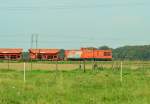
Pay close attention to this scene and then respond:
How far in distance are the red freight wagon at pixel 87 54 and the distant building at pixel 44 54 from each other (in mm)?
2535

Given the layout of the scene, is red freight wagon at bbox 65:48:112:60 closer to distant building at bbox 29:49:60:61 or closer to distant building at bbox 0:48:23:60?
distant building at bbox 29:49:60:61

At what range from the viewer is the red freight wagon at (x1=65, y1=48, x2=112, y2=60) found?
84.9 meters

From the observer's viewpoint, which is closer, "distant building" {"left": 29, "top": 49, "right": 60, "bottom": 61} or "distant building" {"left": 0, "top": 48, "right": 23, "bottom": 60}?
"distant building" {"left": 0, "top": 48, "right": 23, "bottom": 60}

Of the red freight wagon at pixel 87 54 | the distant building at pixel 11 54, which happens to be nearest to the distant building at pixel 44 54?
the distant building at pixel 11 54

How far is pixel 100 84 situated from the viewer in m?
23.3

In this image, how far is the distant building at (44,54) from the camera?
84844 millimetres

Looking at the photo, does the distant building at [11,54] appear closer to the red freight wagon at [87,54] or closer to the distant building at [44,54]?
the distant building at [44,54]

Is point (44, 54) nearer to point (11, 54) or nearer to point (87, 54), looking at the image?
point (11, 54)

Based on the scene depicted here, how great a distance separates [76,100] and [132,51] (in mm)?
96930

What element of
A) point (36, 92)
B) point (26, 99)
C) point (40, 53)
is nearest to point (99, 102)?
A: point (26, 99)

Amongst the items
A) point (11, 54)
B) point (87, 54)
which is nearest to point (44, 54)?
point (11, 54)

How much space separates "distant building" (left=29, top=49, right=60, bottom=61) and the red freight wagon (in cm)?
254

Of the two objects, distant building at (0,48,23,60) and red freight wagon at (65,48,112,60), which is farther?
red freight wagon at (65,48,112,60)

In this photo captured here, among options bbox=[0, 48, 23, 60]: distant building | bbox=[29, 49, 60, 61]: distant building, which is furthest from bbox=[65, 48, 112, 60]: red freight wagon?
bbox=[0, 48, 23, 60]: distant building
